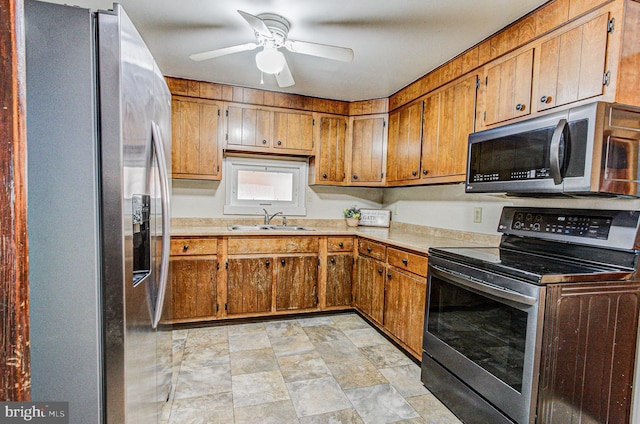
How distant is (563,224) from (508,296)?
56cm

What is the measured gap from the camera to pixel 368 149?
3.45m

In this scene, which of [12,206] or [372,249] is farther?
[372,249]

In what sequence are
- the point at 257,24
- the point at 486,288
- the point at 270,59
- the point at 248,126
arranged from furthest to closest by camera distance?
1. the point at 248,126
2. the point at 270,59
3. the point at 257,24
4. the point at 486,288

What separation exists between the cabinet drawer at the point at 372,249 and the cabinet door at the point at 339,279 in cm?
19

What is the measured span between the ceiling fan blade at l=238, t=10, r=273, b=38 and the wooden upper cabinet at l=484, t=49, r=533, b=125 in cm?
144

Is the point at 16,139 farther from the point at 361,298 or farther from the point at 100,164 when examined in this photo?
the point at 361,298

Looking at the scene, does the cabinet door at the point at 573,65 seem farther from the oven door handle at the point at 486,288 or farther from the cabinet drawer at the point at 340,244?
the cabinet drawer at the point at 340,244

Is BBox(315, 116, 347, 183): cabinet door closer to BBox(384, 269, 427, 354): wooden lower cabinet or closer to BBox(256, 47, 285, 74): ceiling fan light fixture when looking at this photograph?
BBox(384, 269, 427, 354): wooden lower cabinet

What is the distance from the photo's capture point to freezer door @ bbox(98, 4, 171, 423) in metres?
0.92

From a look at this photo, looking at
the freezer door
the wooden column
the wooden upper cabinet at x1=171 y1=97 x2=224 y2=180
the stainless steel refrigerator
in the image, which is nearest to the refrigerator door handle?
the freezer door

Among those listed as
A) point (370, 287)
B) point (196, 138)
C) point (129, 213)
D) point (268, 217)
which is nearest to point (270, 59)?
point (129, 213)

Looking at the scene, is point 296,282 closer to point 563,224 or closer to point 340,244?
point 340,244

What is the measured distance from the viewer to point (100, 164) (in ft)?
3.00

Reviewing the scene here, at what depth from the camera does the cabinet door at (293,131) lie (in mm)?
3295
